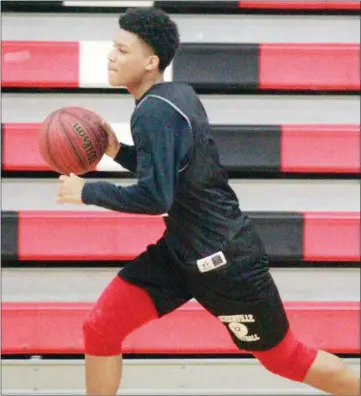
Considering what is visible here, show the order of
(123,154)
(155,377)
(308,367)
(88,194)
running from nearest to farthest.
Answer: (88,194), (308,367), (123,154), (155,377)

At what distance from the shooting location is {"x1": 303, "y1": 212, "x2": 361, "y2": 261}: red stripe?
402cm

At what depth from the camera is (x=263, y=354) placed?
117 inches

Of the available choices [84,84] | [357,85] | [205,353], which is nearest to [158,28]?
[84,84]

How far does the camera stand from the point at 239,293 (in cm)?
288

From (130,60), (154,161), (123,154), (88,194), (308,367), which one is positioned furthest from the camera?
(123,154)

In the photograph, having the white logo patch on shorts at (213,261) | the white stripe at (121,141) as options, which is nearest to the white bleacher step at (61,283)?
the white stripe at (121,141)

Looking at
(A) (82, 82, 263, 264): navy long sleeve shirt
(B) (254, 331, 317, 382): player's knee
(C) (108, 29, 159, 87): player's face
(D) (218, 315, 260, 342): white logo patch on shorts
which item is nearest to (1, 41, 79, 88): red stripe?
(C) (108, 29, 159, 87): player's face

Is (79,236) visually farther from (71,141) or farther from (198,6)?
(198,6)

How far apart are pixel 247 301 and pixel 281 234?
1159 millimetres

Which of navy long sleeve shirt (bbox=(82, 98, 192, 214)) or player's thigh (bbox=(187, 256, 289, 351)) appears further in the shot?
player's thigh (bbox=(187, 256, 289, 351))

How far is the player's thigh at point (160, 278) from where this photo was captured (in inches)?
119

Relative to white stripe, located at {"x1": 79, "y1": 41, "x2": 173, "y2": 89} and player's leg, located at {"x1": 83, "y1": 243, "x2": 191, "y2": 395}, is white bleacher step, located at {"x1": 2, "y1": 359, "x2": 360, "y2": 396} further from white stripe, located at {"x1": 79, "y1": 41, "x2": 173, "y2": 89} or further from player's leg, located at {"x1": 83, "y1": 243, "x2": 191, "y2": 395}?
white stripe, located at {"x1": 79, "y1": 41, "x2": 173, "y2": 89}

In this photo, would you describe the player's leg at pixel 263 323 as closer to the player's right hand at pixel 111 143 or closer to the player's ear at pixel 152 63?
the player's right hand at pixel 111 143

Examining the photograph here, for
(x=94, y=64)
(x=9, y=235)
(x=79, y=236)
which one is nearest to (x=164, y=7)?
(x=94, y=64)
